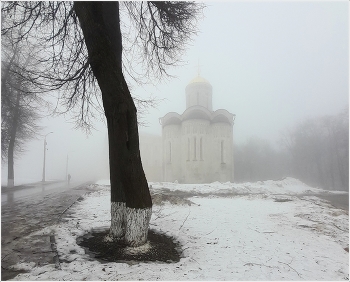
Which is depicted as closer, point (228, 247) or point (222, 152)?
point (228, 247)

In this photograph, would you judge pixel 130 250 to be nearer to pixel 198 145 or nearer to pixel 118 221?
pixel 118 221

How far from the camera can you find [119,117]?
4492mm

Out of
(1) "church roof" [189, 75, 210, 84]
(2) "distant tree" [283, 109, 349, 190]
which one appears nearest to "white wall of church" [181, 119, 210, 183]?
(1) "church roof" [189, 75, 210, 84]

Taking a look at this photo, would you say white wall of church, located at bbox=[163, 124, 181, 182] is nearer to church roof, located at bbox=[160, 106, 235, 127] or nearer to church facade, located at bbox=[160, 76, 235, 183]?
church facade, located at bbox=[160, 76, 235, 183]

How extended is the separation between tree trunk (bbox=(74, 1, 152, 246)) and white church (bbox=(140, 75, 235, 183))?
23.6 m

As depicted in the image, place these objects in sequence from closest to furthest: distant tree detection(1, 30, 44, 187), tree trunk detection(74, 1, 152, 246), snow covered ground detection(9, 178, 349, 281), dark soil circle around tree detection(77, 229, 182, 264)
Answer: snow covered ground detection(9, 178, 349, 281)
dark soil circle around tree detection(77, 229, 182, 264)
tree trunk detection(74, 1, 152, 246)
distant tree detection(1, 30, 44, 187)

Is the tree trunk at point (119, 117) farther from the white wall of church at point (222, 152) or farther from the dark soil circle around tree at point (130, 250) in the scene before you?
the white wall of church at point (222, 152)

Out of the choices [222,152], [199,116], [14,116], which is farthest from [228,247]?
[199,116]

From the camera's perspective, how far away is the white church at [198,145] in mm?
28125

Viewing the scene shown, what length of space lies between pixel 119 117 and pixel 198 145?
24133 millimetres

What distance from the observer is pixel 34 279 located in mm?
3289

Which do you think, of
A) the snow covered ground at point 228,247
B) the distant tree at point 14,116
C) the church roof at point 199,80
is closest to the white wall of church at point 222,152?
the church roof at point 199,80

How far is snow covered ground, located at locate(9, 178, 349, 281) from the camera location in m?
3.63

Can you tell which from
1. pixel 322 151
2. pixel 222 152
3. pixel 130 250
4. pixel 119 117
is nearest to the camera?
pixel 130 250
